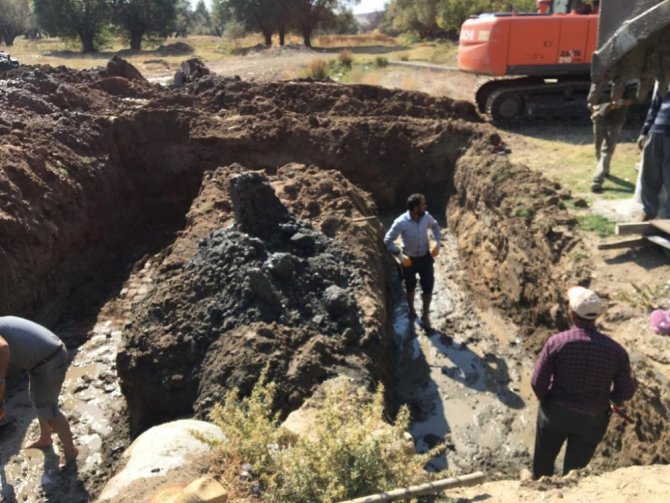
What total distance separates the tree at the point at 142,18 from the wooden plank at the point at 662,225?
1764 inches

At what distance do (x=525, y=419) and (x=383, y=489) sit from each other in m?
3.23

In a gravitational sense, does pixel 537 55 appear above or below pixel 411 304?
above

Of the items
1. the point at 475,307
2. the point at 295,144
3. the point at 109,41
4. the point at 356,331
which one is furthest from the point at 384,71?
the point at 109,41

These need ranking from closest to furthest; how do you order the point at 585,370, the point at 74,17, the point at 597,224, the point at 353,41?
1. the point at 585,370
2. the point at 597,224
3. the point at 74,17
4. the point at 353,41

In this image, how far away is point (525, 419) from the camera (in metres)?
6.11

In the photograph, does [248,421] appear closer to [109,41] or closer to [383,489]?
[383,489]

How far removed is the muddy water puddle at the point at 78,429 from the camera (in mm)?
5324

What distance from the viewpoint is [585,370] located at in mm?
4094

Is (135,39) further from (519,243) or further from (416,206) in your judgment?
(416,206)

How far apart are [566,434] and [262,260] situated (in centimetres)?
360

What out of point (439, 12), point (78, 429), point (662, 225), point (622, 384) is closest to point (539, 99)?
point (662, 225)

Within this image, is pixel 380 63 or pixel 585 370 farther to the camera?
pixel 380 63

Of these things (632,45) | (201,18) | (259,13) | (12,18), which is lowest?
(632,45)

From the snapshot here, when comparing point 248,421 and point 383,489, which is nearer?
point 383,489
